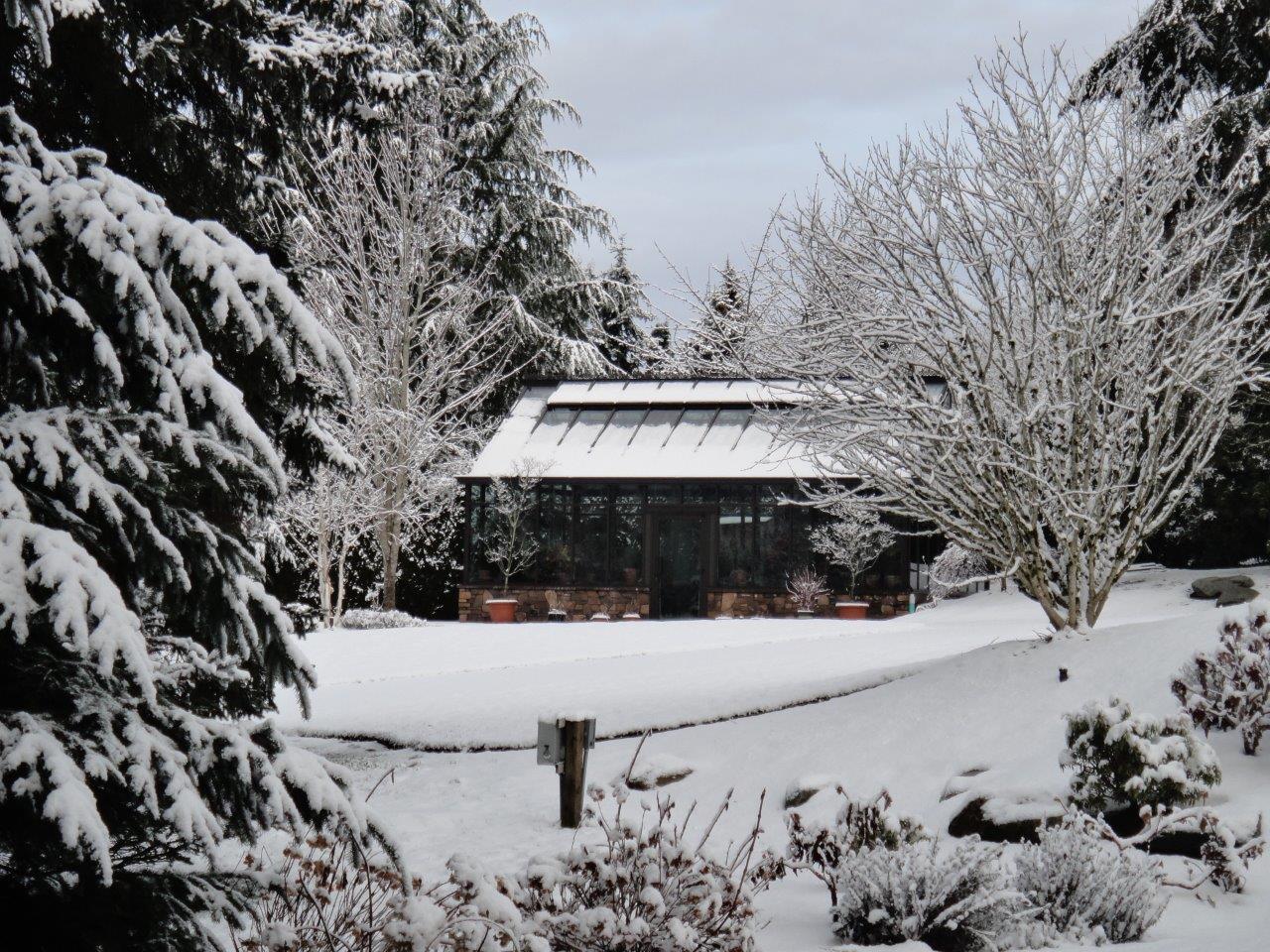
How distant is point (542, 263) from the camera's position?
Answer: 25547 millimetres

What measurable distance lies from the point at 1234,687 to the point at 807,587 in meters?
14.7

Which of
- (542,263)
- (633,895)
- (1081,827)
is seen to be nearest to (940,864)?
(1081,827)

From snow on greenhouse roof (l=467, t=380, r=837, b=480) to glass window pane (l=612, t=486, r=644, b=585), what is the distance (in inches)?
20.2

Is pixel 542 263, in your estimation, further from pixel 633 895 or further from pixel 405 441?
pixel 633 895

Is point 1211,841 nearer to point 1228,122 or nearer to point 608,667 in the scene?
point 608,667

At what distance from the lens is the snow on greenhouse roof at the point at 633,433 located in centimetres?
2228

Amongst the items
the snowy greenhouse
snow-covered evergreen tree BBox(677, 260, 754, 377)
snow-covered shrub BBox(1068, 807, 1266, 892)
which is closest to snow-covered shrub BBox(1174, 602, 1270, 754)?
snow-covered shrub BBox(1068, 807, 1266, 892)

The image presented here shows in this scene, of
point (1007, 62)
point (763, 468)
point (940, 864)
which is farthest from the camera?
point (763, 468)

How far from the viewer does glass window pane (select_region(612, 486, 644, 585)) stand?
73.6 ft

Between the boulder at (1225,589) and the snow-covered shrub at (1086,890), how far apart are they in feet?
34.8

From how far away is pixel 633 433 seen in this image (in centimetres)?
2347

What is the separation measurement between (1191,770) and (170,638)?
14.6ft

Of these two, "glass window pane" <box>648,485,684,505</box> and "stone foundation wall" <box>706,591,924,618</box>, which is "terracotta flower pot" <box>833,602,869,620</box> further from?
"glass window pane" <box>648,485,684,505</box>

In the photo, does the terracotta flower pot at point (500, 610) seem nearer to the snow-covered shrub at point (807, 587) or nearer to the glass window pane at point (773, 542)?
the glass window pane at point (773, 542)
